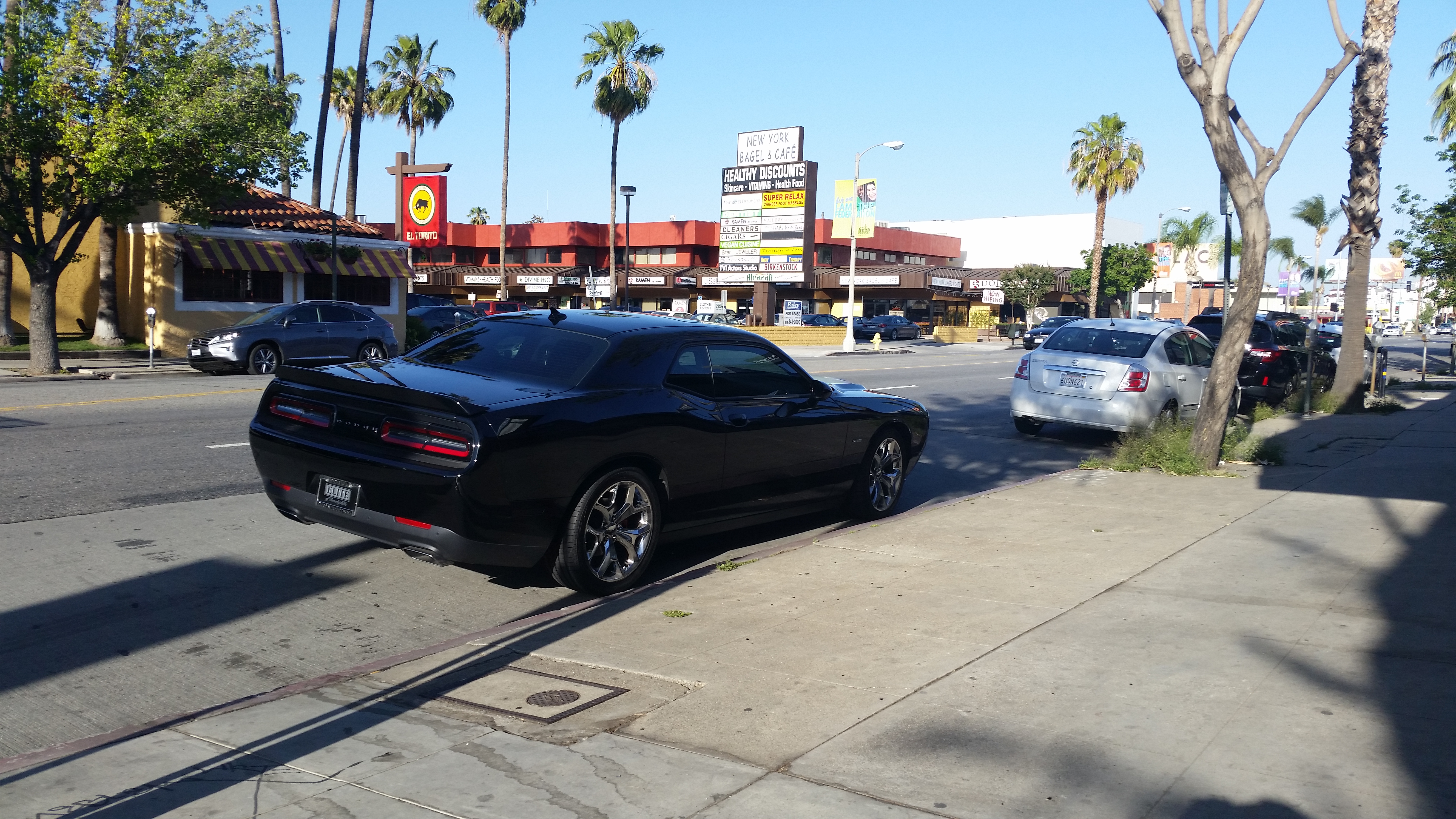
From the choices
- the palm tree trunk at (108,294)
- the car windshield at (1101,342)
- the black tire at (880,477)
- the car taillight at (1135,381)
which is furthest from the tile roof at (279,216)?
the black tire at (880,477)

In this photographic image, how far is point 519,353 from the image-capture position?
6.94 m

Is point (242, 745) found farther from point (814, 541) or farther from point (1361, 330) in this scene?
point (1361, 330)

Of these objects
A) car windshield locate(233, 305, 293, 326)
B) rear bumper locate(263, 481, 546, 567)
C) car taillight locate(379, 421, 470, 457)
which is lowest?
rear bumper locate(263, 481, 546, 567)

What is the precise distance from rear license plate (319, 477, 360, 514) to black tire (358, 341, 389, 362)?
16816 millimetres

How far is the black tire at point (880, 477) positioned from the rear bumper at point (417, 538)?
317cm

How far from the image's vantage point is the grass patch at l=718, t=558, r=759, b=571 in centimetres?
712

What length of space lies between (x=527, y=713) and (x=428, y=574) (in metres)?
2.57

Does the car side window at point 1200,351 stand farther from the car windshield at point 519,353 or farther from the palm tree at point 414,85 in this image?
the palm tree at point 414,85

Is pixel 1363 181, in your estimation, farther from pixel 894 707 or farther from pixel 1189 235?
pixel 1189 235

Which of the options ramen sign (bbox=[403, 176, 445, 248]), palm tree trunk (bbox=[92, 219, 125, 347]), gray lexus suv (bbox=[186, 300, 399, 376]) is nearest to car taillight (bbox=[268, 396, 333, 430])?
gray lexus suv (bbox=[186, 300, 399, 376])

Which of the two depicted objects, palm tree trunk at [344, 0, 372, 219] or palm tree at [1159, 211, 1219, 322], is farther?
palm tree at [1159, 211, 1219, 322]

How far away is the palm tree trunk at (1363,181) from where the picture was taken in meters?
17.4

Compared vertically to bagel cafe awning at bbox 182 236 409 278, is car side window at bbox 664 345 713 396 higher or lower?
lower

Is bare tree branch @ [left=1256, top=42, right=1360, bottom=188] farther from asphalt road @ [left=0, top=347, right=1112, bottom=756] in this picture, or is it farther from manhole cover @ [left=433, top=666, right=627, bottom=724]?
manhole cover @ [left=433, top=666, right=627, bottom=724]
